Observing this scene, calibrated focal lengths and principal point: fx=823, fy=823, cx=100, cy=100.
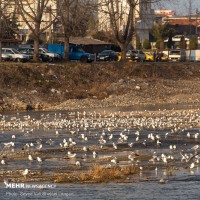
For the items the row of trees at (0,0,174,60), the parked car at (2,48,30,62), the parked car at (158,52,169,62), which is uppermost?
the row of trees at (0,0,174,60)

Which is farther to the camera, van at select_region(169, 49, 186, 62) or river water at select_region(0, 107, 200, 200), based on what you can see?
van at select_region(169, 49, 186, 62)

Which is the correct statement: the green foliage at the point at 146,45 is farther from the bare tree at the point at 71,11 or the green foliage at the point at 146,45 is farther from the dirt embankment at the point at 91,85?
the dirt embankment at the point at 91,85

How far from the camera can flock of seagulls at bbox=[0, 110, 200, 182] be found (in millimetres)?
25422

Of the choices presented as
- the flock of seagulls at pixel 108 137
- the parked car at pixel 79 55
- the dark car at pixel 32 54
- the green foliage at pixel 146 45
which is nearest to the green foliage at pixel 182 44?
the green foliage at pixel 146 45

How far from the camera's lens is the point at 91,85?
191 feet

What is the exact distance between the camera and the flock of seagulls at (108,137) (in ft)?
83.4

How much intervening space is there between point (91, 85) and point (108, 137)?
26.7 m

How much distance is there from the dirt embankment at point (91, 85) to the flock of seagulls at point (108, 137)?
7.97 m

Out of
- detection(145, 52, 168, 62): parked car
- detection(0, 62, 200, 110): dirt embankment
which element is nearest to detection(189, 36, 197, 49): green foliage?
detection(145, 52, 168, 62): parked car

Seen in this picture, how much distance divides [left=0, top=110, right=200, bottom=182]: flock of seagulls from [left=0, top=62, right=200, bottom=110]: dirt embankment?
7973 mm

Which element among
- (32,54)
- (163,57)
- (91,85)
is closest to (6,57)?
(32,54)

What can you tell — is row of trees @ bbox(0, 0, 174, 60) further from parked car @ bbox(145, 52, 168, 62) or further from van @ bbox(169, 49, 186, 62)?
van @ bbox(169, 49, 186, 62)

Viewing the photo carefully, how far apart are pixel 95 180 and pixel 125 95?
1358 inches

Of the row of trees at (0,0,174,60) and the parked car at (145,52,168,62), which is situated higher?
the row of trees at (0,0,174,60)
